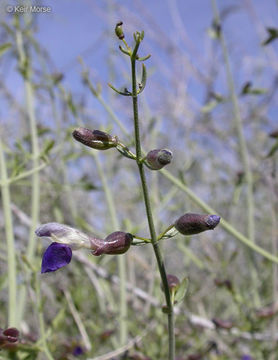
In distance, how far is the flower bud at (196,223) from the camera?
0.69 meters

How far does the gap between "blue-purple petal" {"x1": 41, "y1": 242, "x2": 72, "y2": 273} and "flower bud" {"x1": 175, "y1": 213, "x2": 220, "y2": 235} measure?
0.60 ft

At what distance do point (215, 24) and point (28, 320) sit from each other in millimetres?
2195

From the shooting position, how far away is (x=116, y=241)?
693 mm

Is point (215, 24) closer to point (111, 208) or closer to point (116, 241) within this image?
point (111, 208)

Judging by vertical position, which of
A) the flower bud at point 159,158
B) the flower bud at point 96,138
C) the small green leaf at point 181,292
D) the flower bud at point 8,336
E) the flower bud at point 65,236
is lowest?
the flower bud at point 8,336

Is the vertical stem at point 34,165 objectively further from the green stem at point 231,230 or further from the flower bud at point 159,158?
the flower bud at point 159,158

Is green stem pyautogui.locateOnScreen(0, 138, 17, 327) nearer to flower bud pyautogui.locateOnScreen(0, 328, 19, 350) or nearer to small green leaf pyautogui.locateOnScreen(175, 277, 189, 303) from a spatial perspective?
flower bud pyautogui.locateOnScreen(0, 328, 19, 350)

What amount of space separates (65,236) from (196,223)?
8.6 inches

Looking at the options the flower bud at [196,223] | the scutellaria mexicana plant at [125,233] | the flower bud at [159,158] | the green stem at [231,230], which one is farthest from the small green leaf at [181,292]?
the green stem at [231,230]

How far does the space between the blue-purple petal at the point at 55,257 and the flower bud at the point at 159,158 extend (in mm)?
199

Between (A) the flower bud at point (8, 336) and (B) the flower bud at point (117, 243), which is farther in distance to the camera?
(A) the flower bud at point (8, 336)

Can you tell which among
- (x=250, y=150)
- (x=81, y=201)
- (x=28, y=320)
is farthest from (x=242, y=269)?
(x=28, y=320)

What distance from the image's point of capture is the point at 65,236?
0.76 meters

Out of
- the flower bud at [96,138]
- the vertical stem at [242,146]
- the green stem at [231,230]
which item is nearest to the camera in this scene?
the flower bud at [96,138]
